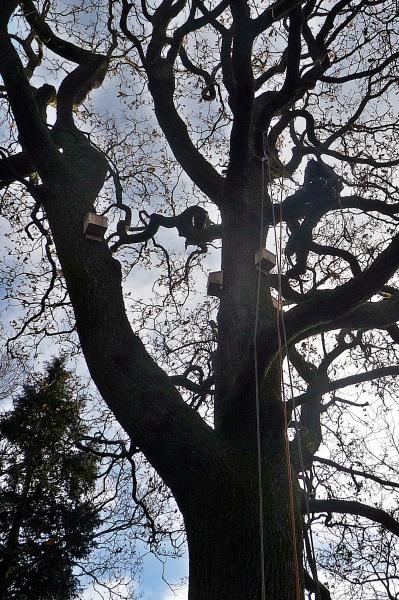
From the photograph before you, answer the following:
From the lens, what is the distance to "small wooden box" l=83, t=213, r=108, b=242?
3.23 meters

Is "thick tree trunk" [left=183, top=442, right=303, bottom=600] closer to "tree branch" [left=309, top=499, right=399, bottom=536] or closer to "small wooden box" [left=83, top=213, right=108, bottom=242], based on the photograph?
"tree branch" [left=309, top=499, right=399, bottom=536]

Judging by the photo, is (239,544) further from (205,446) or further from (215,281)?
(215,281)

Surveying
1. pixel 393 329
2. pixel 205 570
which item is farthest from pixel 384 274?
pixel 393 329

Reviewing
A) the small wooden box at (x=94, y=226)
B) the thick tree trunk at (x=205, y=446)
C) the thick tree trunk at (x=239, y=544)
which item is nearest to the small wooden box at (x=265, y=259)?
the thick tree trunk at (x=205, y=446)

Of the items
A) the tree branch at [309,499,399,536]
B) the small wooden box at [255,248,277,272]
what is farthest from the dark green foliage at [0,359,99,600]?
the small wooden box at [255,248,277,272]

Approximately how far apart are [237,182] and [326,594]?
9.41ft

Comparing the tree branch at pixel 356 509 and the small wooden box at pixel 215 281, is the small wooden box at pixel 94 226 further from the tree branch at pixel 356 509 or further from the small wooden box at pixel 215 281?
the tree branch at pixel 356 509

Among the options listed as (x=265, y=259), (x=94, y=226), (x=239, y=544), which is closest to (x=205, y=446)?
(x=239, y=544)

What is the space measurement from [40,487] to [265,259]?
6913 mm

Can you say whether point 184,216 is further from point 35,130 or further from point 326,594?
point 326,594

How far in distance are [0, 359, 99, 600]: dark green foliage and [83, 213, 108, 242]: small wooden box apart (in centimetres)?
433

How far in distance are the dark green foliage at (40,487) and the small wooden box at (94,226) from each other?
4.33 m

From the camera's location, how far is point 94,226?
3.24 metres

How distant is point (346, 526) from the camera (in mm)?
4465
